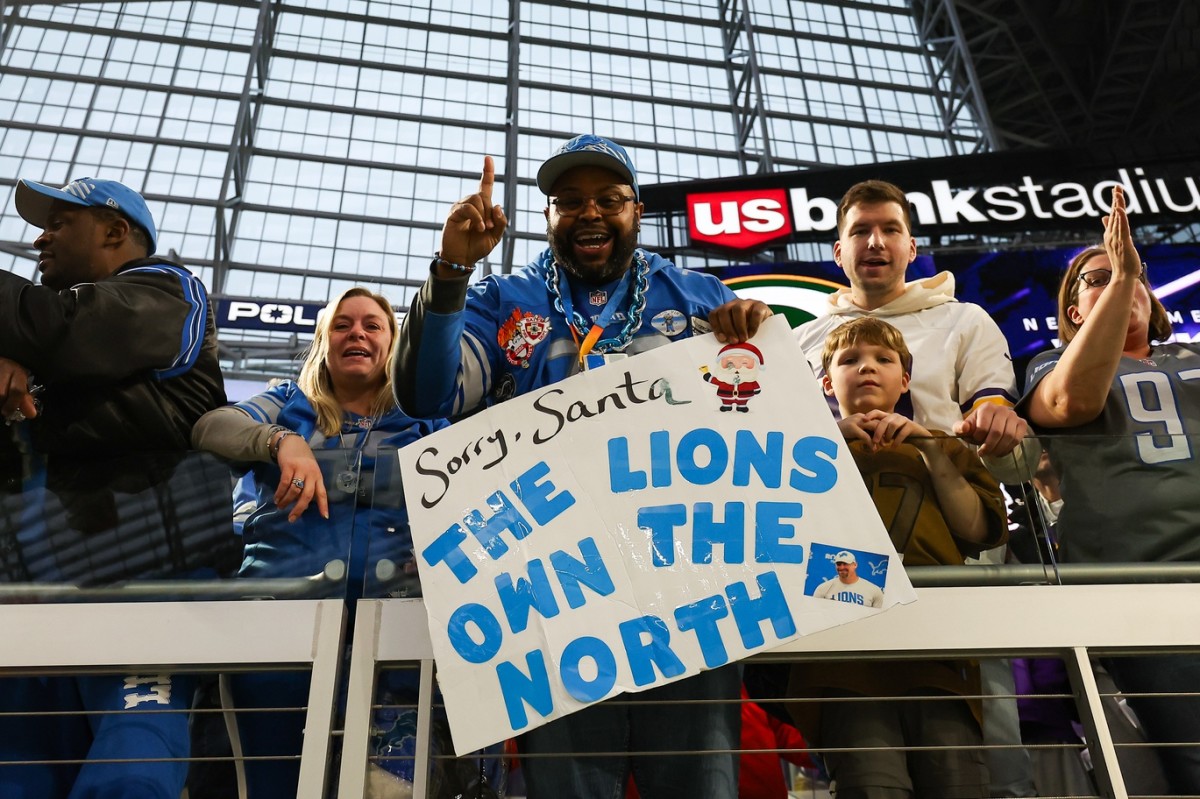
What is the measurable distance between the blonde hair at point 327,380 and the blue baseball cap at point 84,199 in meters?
0.43

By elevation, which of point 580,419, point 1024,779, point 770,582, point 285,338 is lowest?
point 1024,779

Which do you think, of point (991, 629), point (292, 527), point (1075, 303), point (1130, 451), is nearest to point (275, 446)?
point (292, 527)

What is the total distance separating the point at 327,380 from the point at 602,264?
766 millimetres

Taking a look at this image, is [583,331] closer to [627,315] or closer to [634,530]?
[627,315]

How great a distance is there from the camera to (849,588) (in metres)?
1.46

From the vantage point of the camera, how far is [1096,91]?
19016mm

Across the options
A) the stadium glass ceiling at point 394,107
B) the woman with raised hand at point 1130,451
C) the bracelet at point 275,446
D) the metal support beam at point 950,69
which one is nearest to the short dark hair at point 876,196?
the woman with raised hand at point 1130,451

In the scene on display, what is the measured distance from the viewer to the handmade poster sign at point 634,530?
1.42 meters

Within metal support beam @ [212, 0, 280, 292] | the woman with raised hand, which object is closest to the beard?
the woman with raised hand

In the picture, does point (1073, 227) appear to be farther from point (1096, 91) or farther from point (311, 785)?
point (1096, 91)

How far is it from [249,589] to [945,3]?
18.0 metres

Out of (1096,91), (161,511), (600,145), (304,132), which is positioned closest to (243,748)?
(161,511)

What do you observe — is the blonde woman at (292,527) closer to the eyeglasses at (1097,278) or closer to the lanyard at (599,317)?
the lanyard at (599,317)

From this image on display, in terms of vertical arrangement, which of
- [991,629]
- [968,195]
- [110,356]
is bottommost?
[991,629]
